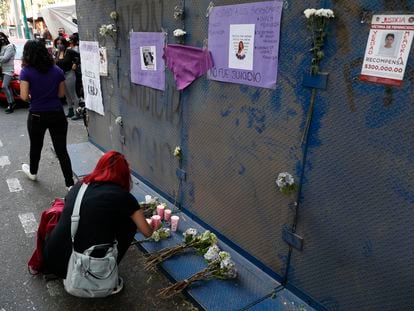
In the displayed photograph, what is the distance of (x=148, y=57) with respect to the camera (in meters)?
3.74

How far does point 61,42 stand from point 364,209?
780 cm

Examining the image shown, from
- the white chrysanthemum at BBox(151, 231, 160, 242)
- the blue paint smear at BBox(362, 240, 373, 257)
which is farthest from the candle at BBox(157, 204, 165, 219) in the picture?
the blue paint smear at BBox(362, 240, 373, 257)

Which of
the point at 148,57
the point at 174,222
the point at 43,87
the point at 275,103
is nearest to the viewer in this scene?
the point at 275,103

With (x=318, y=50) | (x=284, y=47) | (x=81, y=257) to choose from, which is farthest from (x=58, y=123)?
(x=318, y=50)

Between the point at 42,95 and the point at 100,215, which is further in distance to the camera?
the point at 42,95

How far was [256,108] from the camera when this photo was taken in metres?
2.55

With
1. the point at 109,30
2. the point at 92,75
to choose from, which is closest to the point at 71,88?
the point at 92,75

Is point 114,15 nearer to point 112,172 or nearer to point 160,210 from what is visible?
point 160,210

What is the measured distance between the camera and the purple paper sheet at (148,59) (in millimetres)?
3561

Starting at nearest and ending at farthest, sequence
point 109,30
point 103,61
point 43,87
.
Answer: point 43,87
point 109,30
point 103,61

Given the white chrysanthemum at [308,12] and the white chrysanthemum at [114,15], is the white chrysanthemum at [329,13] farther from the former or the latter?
the white chrysanthemum at [114,15]

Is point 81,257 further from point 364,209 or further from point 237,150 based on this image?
point 364,209

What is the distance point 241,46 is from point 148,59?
4.92 feet

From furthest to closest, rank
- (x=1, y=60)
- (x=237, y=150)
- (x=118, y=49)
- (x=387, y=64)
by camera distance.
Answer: (x=1, y=60) < (x=118, y=49) < (x=237, y=150) < (x=387, y=64)
